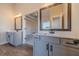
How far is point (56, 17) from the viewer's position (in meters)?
1.72

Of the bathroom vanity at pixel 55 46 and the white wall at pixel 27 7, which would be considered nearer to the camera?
the bathroom vanity at pixel 55 46

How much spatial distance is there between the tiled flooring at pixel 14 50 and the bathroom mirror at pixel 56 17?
0.42 metres

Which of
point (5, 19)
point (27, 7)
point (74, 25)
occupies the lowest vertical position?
point (74, 25)

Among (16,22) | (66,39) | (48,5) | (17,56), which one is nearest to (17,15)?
(16,22)

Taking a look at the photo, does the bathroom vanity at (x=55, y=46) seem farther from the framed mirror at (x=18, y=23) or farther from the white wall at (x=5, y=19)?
the white wall at (x=5, y=19)

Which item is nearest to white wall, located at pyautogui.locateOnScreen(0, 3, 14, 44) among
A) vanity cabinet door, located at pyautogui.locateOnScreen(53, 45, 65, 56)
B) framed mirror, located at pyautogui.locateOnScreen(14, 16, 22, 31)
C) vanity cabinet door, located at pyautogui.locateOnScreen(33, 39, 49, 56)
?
framed mirror, located at pyautogui.locateOnScreen(14, 16, 22, 31)

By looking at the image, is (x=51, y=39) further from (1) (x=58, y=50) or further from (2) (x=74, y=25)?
(2) (x=74, y=25)

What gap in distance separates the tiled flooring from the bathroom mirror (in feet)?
1.37

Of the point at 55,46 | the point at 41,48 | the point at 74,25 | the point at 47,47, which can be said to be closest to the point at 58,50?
the point at 55,46

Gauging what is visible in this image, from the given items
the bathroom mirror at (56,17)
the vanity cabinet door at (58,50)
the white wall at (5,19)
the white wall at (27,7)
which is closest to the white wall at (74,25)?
Answer: the bathroom mirror at (56,17)

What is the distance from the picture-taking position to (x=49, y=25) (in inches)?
69.3

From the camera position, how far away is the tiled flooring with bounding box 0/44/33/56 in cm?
167

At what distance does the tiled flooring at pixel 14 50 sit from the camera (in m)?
1.67

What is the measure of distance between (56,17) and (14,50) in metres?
0.84
